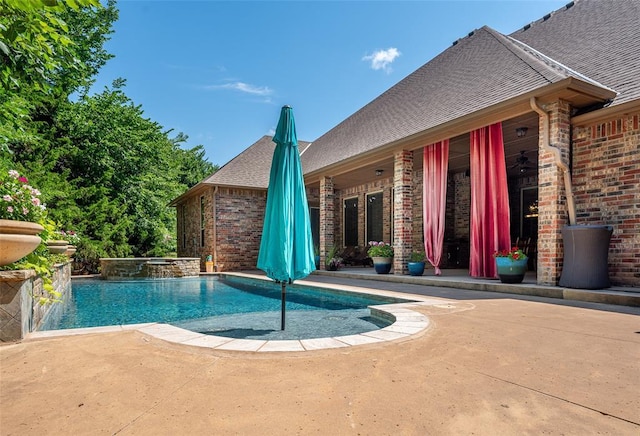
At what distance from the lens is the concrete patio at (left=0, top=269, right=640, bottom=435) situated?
5.69 ft

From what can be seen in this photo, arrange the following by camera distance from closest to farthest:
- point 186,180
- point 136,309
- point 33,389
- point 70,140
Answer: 1. point 33,389
2. point 136,309
3. point 70,140
4. point 186,180

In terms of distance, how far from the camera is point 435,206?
28.8 ft

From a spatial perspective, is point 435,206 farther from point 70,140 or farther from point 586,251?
point 70,140

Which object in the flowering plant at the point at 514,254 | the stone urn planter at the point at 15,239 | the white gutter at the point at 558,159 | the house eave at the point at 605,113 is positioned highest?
the house eave at the point at 605,113

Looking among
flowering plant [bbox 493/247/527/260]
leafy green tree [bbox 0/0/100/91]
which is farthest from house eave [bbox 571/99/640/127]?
leafy green tree [bbox 0/0/100/91]

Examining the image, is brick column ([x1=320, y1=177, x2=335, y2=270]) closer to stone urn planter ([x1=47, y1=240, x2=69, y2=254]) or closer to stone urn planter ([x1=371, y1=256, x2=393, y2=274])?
stone urn planter ([x1=371, y1=256, x2=393, y2=274])

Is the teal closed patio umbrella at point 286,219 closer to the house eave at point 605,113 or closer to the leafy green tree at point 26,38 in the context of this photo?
the leafy green tree at point 26,38

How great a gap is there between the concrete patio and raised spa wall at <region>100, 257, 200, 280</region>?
9.14 metres

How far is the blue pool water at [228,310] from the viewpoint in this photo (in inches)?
178

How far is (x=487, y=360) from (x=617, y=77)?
6367 mm

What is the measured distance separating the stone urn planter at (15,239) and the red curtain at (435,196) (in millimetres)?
7617

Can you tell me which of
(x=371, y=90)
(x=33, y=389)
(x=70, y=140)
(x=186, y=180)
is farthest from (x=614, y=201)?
(x=186, y=180)

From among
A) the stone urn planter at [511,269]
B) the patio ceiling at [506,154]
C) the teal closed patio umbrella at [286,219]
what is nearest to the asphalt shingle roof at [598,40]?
the patio ceiling at [506,154]

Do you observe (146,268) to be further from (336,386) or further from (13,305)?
(336,386)
